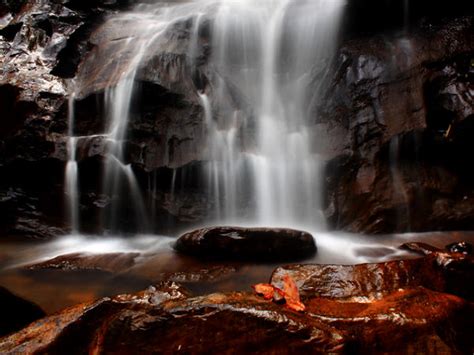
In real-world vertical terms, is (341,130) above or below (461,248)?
above

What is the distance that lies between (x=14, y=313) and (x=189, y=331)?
1958mm

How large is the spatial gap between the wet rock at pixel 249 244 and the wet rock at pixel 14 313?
8.31 feet

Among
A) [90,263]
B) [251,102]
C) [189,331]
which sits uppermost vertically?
[251,102]

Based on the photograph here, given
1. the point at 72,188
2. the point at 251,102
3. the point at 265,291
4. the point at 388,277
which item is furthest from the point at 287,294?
the point at 251,102

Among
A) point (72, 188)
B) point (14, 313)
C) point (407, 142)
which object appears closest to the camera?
point (14, 313)

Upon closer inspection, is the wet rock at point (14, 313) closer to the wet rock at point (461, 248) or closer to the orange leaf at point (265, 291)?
the orange leaf at point (265, 291)

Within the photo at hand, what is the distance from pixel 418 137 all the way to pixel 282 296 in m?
5.99

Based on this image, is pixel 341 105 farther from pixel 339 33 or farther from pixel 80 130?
pixel 80 130

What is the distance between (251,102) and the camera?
866cm

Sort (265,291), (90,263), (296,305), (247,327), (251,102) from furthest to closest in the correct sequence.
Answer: (251,102) < (90,263) < (265,291) < (296,305) < (247,327)

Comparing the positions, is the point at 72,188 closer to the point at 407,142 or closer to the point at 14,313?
the point at 14,313

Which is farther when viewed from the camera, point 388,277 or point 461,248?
point 461,248

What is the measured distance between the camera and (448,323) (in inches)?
93.9

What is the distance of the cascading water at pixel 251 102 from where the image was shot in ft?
24.4
